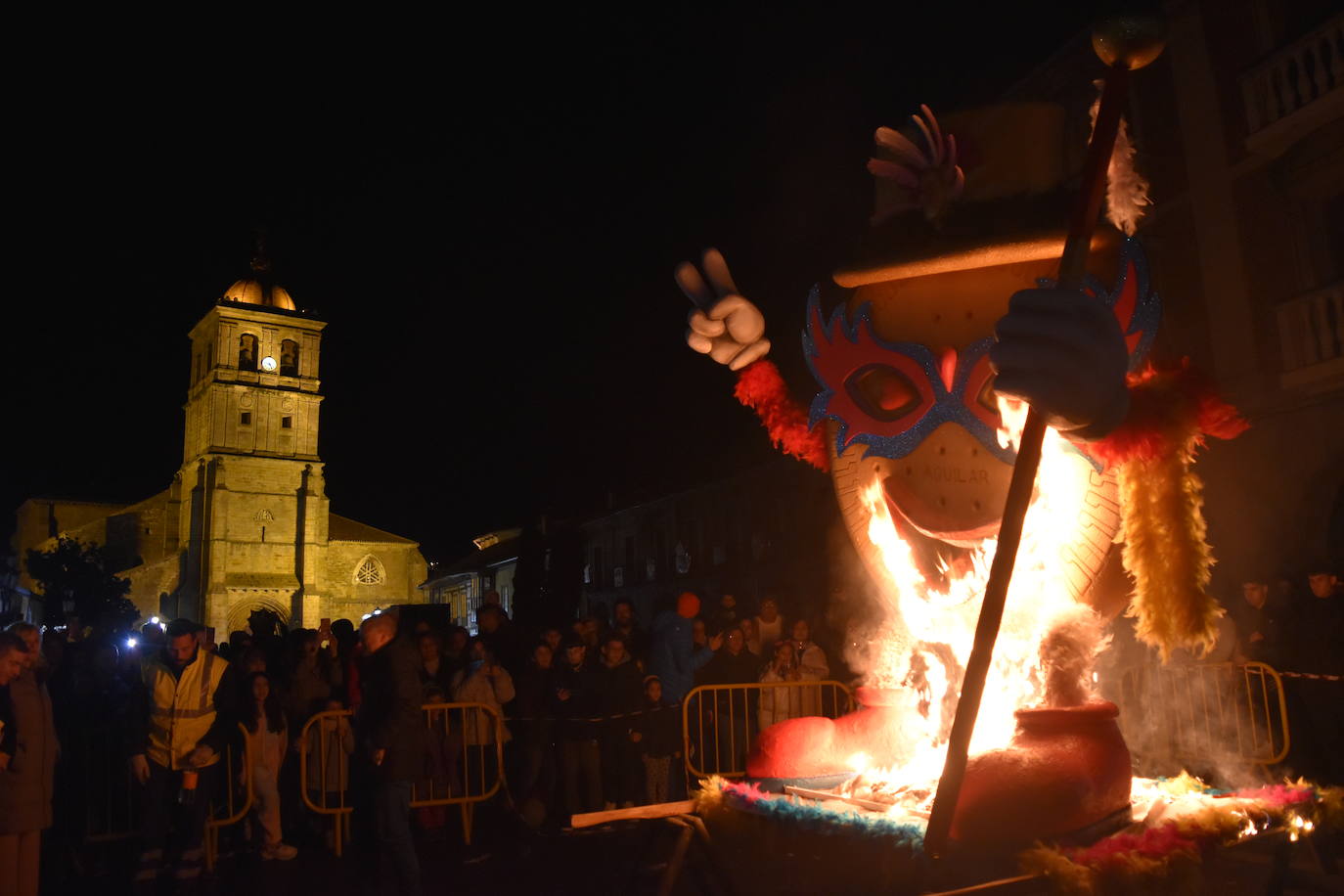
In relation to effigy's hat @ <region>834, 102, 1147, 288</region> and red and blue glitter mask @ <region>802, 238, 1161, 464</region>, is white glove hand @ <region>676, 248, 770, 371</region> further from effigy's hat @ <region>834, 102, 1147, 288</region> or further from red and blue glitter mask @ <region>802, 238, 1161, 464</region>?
effigy's hat @ <region>834, 102, 1147, 288</region>

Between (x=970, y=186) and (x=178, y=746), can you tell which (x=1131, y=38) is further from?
(x=178, y=746)

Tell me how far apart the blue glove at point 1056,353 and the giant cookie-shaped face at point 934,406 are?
126cm

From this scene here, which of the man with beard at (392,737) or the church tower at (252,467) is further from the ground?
the church tower at (252,467)

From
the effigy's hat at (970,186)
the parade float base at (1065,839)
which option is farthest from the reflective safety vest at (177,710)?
the effigy's hat at (970,186)

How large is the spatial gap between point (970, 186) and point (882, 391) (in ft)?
3.07

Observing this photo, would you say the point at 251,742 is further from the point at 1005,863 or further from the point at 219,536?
the point at 219,536

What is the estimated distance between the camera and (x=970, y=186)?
4.37m

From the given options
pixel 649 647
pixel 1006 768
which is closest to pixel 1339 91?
pixel 649 647

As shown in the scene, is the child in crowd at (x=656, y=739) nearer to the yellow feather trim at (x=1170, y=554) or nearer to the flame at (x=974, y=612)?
the flame at (x=974, y=612)

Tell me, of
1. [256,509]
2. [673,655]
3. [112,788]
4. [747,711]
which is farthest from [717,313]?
[256,509]

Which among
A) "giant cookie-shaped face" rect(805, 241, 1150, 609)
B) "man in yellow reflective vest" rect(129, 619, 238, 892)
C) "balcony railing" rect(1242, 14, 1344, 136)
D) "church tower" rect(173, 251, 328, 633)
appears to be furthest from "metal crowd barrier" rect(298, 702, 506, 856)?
"church tower" rect(173, 251, 328, 633)

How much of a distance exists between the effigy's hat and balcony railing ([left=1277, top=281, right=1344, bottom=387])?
8.48 meters

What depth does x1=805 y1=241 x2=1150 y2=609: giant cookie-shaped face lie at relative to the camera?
4117 mm

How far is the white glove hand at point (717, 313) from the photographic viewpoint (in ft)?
16.0
